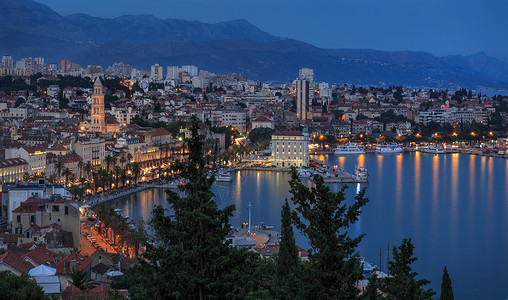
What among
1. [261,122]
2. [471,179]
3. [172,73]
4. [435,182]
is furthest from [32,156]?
[172,73]

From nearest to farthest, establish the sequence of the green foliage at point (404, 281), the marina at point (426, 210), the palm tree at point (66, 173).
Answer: the green foliage at point (404, 281) < the marina at point (426, 210) < the palm tree at point (66, 173)

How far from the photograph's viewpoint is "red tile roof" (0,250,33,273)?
6.90 meters

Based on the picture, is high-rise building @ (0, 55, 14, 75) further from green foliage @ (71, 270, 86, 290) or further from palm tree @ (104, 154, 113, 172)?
green foliage @ (71, 270, 86, 290)

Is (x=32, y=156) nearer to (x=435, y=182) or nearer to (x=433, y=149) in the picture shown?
(x=435, y=182)

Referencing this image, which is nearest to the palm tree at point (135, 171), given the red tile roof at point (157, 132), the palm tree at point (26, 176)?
the palm tree at point (26, 176)

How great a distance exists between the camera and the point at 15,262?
278 inches

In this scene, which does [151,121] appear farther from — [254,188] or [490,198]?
[490,198]

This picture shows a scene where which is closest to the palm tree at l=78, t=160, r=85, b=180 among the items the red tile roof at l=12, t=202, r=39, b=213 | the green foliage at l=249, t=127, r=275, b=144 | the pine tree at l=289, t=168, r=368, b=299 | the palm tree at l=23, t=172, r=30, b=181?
the palm tree at l=23, t=172, r=30, b=181

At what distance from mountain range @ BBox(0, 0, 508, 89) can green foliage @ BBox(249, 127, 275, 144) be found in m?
41.2

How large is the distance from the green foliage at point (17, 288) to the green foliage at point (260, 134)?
2443 cm

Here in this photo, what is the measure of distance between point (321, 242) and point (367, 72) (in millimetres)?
112678

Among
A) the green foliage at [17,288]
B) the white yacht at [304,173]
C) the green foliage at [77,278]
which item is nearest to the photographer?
the green foliage at [17,288]

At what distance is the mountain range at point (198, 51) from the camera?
3095 inches

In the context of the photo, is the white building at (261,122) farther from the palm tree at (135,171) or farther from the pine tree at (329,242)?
the pine tree at (329,242)
